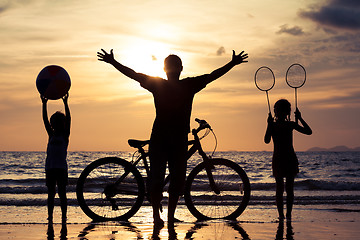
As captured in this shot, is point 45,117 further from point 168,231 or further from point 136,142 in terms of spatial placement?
point 168,231

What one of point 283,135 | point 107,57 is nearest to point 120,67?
point 107,57

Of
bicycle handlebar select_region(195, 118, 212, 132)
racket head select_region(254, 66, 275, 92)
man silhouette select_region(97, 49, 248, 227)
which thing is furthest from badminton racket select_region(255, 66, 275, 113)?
man silhouette select_region(97, 49, 248, 227)

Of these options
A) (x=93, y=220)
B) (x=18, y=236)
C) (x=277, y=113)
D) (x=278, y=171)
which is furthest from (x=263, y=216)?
(x=18, y=236)

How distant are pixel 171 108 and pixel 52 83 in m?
2.33

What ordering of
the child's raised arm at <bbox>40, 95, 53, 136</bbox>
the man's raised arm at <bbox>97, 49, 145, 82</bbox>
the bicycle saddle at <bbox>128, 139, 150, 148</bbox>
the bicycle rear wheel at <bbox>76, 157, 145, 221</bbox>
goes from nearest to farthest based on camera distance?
the man's raised arm at <bbox>97, 49, 145, 82</bbox>
the child's raised arm at <bbox>40, 95, 53, 136</bbox>
the bicycle saddle at <bbox>128, 139, 150, 148</bbox>
the bicycle rear wheel at <bbox>76, 157, 145, 221</bbox>

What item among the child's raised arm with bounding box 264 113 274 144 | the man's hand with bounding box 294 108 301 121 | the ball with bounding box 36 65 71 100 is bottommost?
the child's raised arm with bounding box 264 113 274 144

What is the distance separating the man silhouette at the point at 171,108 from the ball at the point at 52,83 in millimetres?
1623

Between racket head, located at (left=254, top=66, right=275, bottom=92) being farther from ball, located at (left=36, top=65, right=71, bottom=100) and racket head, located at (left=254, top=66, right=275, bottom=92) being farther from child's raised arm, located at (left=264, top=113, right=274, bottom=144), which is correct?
ball, located at (left=36, top=65, right=71, bottom=100)

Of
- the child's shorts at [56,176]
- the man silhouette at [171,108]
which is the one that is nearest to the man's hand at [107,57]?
the man silhouette at [171,108]

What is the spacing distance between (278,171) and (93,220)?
3.08 meters

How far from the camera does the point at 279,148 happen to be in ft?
24.1

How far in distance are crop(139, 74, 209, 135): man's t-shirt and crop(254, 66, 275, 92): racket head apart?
2468 millimetres

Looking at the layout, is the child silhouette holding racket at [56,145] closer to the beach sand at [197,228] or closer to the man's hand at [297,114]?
the beach sand at [197,228]

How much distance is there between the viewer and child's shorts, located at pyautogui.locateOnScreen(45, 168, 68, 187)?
22.8 feet
